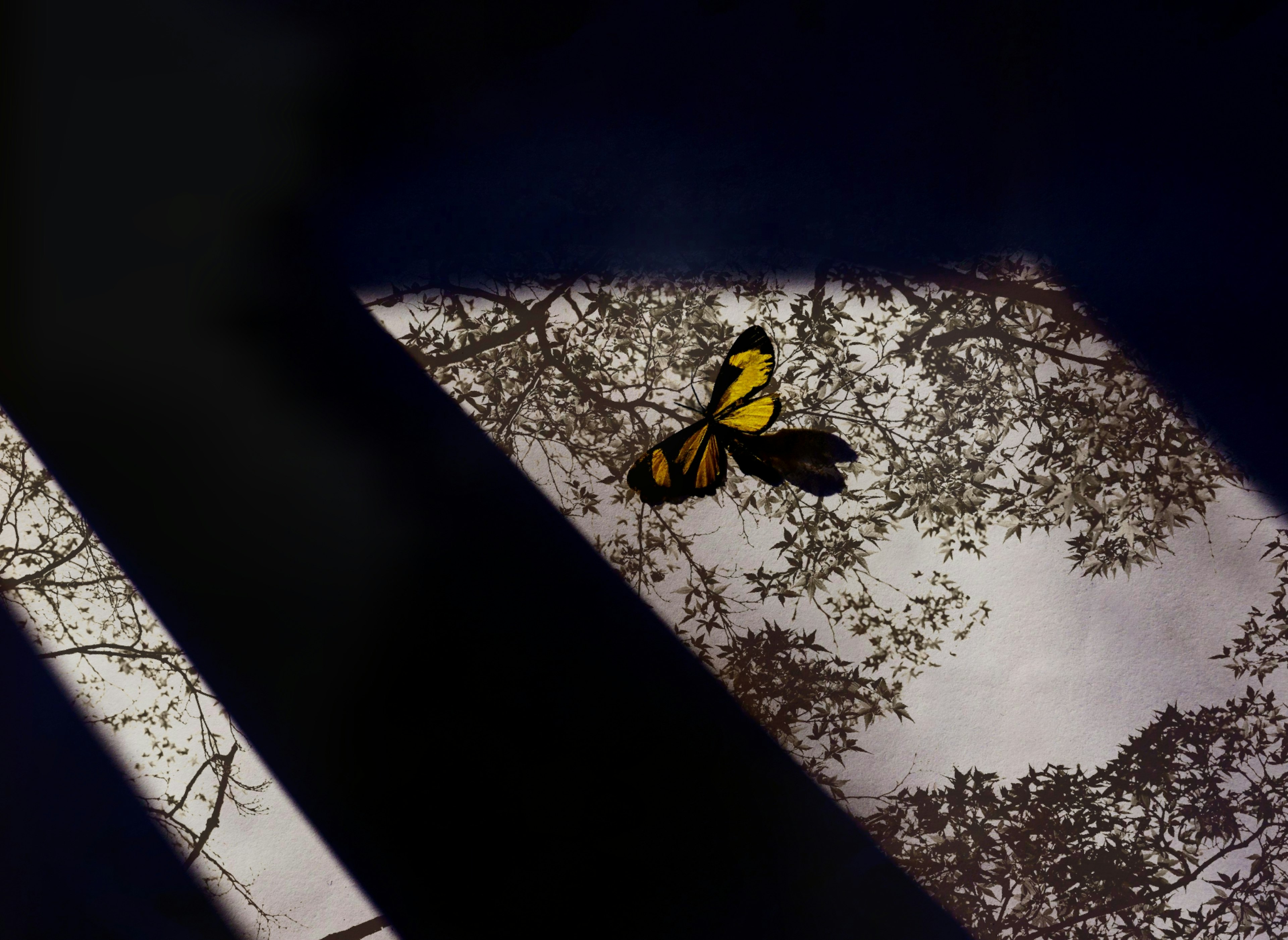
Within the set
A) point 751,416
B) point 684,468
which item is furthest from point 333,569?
point 751,416

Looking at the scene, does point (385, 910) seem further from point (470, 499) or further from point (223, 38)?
point (223, 38)

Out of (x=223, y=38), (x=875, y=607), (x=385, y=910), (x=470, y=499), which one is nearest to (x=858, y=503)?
(x=875, y=607)

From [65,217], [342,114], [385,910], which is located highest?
[342,114]

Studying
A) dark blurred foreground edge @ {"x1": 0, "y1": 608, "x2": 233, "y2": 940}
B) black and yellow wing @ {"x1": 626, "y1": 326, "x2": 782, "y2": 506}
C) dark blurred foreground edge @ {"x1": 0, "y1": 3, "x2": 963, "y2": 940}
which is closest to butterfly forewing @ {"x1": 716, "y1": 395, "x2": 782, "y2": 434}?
black and yellow wing @ {"x1": 626, "y1": 326, "x2": 782, "y2": 506}

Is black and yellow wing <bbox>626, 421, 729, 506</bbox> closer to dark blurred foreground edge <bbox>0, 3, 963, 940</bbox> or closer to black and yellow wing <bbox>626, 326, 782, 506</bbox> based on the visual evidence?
black and yellow wing <bbox>626, 326, 782, 506</bbox>

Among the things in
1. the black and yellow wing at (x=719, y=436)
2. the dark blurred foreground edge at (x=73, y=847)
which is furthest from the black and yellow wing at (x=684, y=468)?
the dark blurred foreground edge at (x=73, y=847)

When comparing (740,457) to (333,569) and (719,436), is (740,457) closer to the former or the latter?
(719,436)
